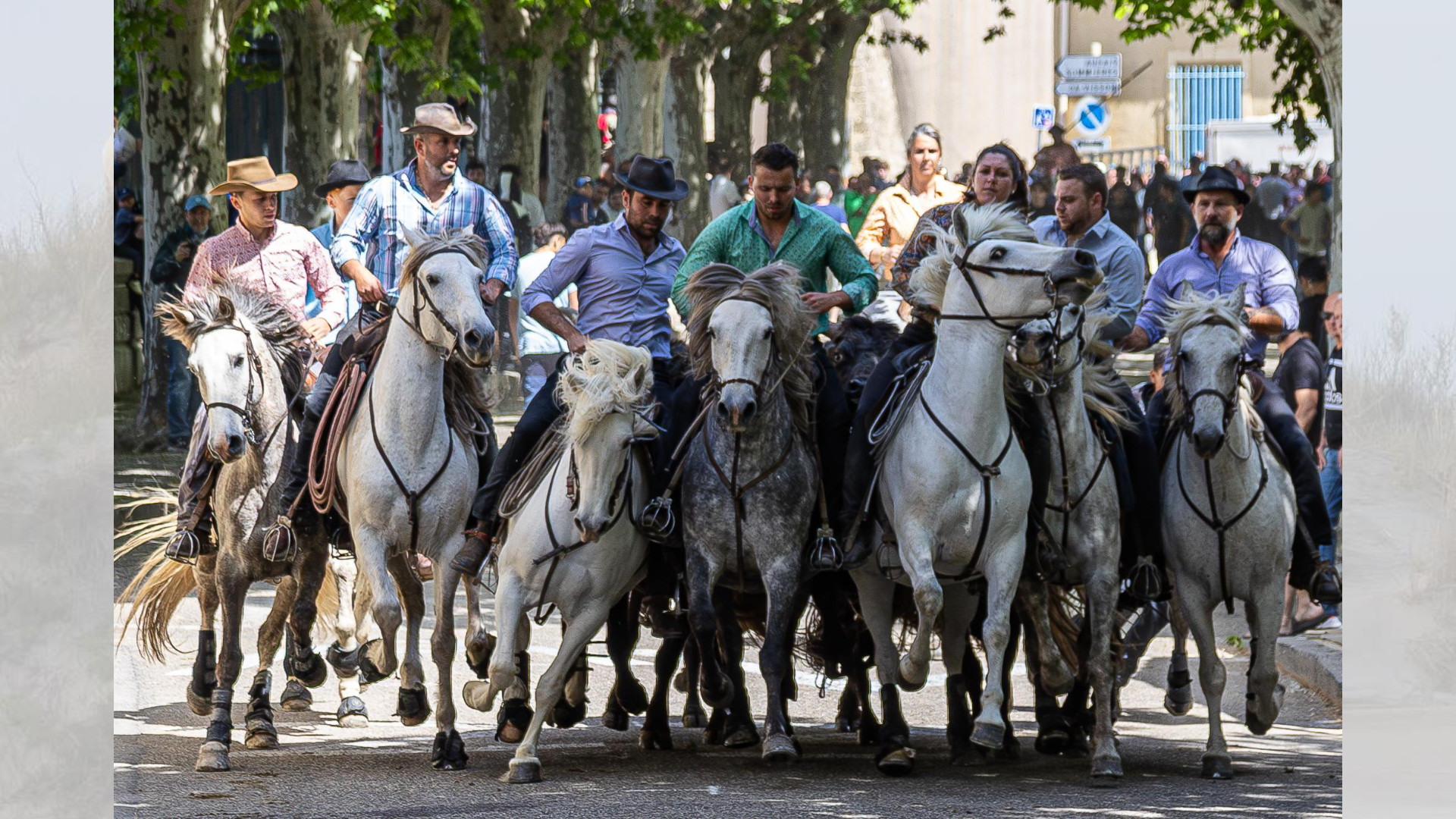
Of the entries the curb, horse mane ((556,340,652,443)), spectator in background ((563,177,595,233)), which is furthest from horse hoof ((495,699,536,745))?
spectator in background ((563,177,595,233))

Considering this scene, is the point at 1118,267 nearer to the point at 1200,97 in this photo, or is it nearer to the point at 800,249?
the point at 800,249

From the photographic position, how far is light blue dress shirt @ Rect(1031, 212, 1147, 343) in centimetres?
968

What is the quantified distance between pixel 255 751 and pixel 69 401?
2.95m

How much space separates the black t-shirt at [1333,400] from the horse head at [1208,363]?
3.38 m

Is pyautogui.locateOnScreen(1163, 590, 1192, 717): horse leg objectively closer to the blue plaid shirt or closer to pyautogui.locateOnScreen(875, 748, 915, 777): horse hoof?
pyautogui.locateOnScreen(875, 748, 915, 777): horse hoof

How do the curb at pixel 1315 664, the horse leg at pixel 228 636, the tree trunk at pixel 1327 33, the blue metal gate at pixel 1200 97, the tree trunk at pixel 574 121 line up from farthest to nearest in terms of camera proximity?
the blue metal gate at pixel 1200 97, the tree trunk at pixel 574 121, the tree trunk at pixel 1327 33, the curb at pixel 1315 664, the horse leg at pixel 228 636

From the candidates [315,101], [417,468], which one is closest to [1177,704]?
[417,468]

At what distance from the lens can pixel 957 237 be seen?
28.6ft

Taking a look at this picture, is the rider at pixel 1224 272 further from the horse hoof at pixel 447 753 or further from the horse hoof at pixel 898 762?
the horse hoof at pixel 447 753

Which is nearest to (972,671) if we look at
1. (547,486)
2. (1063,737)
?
(1063,737)

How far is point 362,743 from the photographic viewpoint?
32.3 ft

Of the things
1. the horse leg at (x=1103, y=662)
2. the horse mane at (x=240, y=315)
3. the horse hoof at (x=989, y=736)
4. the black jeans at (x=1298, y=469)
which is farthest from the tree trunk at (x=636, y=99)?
the horse hoof at (x=989, y=736)

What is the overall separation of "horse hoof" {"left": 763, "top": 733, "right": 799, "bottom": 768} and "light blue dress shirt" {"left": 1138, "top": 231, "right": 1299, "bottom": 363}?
8.70 ft

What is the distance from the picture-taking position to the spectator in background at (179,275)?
18.6 m
